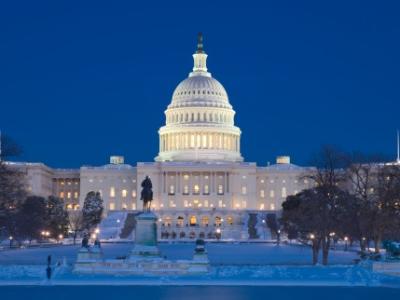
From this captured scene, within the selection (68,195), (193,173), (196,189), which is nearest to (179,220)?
(196,189)

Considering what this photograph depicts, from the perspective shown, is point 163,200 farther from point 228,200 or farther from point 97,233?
point 97,233

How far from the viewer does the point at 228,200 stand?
174125 millimetres

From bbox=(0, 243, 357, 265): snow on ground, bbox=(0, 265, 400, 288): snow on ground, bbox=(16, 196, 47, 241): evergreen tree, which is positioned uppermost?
bbox=(16, 196, 47, 241): evergreen tree

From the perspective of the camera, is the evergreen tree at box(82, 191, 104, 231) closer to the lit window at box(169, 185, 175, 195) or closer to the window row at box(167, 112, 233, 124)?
the lit window at box(169, 185, 175, 195)

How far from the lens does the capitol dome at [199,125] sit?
185 metres

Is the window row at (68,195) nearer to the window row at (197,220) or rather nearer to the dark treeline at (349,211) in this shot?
the window row at (197,220)

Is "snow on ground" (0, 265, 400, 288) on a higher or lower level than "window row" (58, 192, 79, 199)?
lower

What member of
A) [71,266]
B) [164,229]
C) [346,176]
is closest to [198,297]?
[71,266]

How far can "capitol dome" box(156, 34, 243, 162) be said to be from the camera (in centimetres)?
18538

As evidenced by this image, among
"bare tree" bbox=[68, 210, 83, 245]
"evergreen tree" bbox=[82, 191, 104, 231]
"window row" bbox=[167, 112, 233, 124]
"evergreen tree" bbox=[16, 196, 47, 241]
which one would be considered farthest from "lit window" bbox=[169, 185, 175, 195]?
"evergreen tree" bbox=[16, 196, 47, 241]

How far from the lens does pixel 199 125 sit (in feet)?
607

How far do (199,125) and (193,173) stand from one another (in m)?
12.8

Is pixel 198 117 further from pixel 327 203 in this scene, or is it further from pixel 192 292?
pixel 192 292

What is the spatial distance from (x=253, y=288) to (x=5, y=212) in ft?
127
